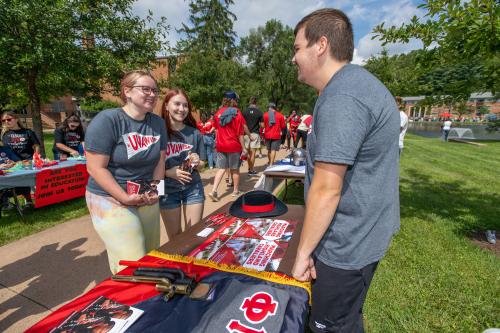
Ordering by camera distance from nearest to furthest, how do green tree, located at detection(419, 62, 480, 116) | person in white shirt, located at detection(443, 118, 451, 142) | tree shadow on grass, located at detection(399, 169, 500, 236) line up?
green tree, located at detection(419, 62, 480, 116), tree shadow on grass, located at detection(399, 169, 500, 236), person in white shirt, located at detection(443, 118, 451, 142)

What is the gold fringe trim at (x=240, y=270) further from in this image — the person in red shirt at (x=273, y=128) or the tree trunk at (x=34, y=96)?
the tree trunk at (x=34, y=96)

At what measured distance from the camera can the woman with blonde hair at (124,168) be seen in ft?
5.90

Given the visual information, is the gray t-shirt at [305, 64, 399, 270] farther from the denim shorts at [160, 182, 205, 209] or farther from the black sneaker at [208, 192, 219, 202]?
the black sneaker at [208, 192, 219, 202]

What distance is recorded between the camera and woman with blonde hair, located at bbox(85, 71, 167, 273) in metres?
1.80

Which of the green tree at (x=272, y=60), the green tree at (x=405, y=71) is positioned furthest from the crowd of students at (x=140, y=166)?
the green tree at (x=272, y=60)

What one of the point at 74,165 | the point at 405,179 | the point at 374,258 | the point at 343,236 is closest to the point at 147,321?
the point at 343,236

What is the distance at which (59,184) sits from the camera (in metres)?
5.09

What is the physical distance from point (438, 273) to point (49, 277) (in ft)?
14.2

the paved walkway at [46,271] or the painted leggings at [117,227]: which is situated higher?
the painted leggings at [117,227]

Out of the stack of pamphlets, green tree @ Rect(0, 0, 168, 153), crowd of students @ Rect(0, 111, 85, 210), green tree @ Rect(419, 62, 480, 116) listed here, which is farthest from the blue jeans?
the stack of pamphlets

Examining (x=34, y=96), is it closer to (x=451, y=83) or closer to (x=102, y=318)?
(x=102, y=318)

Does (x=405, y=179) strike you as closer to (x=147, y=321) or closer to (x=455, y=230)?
(x=455, y=230)

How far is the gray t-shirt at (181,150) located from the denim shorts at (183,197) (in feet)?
0.14

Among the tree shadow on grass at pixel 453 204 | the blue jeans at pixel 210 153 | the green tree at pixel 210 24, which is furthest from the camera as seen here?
the green tree at pixel 210 24
